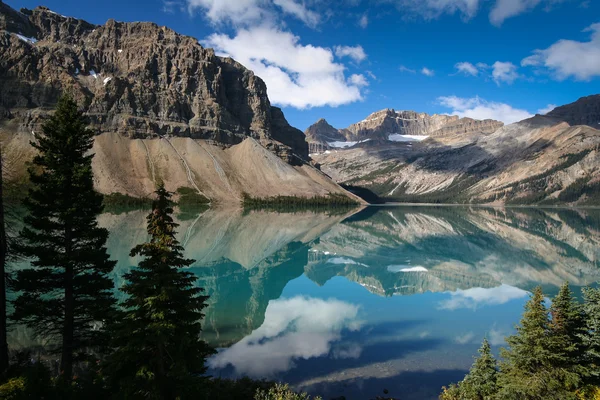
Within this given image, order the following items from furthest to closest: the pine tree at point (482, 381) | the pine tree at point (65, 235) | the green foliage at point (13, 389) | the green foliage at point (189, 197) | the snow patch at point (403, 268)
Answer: the green foliage at point (189, 197), the snow patch at point (403, 268), the pine tree at point (65, 235), the pine tree at point (482, 381), the green foliage at point (13, 389)

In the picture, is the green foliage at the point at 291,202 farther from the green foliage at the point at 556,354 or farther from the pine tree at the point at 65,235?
the green foliage at the point at 556,354

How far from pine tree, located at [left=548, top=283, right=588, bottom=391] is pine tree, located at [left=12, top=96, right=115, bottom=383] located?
53.7ft

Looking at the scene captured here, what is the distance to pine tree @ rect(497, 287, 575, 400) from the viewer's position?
1212 centimetres

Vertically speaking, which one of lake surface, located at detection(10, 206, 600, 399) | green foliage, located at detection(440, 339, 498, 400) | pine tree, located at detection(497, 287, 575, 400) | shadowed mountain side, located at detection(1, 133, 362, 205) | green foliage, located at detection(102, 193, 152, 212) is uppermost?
shadowed mountain side, located at detection(1, 133, 362, 205)

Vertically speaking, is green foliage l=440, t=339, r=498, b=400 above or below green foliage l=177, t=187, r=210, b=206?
below

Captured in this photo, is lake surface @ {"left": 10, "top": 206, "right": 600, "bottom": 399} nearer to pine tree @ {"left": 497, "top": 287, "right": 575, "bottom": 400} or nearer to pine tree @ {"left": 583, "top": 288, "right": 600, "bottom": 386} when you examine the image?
pine tree @ {"left": 497, "top": 287, "right": 575, "bottom": 400}

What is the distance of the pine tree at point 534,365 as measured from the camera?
12.1m

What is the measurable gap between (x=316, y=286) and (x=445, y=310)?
48.8ft

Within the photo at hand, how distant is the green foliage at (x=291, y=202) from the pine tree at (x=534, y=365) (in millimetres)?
143035

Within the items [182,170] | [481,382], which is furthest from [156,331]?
[182,170]

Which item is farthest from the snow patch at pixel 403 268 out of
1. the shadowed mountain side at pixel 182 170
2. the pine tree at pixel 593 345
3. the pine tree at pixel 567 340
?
the shadowed mountain side at pixel 182 170

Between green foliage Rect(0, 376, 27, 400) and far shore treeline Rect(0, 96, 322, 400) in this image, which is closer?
green foliage Rect(0, 376, 27, 400)

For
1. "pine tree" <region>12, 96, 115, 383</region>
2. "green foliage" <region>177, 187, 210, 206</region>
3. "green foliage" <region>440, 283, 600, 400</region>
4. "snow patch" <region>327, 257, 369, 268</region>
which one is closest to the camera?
"green foliage" <region>440, 283, 600, 400</region>

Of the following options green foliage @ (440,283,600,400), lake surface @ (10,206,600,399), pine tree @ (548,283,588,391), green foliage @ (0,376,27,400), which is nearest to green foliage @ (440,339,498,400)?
green foliage @ (440,283,600,400)
